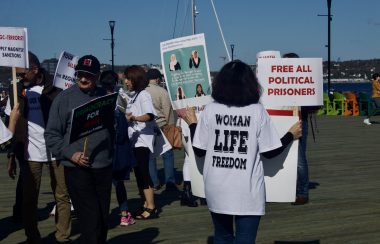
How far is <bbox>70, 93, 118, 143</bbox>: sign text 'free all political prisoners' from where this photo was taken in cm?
573

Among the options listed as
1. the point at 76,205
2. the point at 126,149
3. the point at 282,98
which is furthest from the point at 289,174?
the point at 126,149

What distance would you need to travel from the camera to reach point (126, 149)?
8.05 m

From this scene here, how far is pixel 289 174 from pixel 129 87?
338 centimetres

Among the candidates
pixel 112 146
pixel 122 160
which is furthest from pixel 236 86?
pixel 122 160

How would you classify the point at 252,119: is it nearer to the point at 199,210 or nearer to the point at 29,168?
the point at 29,168

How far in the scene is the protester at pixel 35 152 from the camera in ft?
23.3

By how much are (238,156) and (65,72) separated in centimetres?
376

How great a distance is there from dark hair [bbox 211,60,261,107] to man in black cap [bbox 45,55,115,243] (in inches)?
56.8

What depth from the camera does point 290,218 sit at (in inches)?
341

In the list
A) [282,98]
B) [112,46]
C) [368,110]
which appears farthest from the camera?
[112,46]

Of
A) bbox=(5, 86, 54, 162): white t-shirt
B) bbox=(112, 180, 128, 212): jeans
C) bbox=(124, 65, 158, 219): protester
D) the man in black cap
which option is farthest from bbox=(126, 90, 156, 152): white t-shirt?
the man in black cap

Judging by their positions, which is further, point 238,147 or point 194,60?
point 194,60

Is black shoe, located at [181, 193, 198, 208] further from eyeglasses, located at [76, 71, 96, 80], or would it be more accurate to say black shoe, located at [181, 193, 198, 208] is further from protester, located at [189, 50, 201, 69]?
eyeglasses, located at [76, 71, 96, 80]

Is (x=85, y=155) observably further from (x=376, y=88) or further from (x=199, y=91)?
(x=376, y=88)
